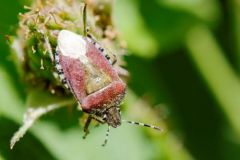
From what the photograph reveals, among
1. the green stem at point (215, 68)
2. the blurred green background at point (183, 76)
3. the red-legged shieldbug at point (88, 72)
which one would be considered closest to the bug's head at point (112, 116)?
the red-legged shieldbug at point (88, 72)

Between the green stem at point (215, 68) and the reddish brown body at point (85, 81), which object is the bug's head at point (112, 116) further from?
the green stem at point (215, 68)

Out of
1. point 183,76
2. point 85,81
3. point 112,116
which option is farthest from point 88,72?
point 183,76

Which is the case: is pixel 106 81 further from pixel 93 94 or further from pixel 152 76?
pixel 152 76

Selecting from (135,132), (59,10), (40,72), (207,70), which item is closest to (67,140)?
(135,132)

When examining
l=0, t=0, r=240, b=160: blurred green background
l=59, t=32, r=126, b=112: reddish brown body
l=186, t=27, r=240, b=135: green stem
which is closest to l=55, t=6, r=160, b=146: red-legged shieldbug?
l=59, t=32, r=126, b=112: reddish brown body

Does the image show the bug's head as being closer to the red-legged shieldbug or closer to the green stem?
the red-legged shieldbug
